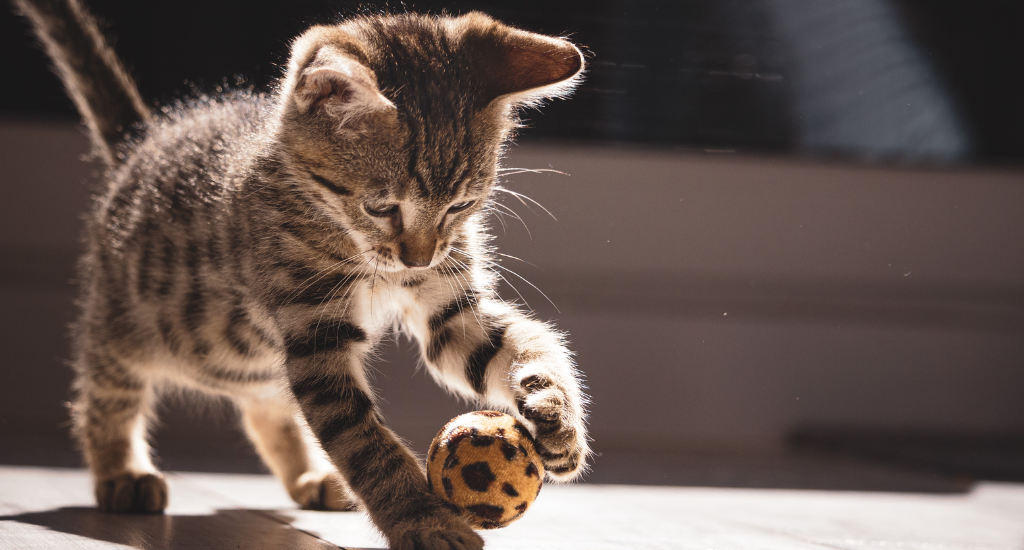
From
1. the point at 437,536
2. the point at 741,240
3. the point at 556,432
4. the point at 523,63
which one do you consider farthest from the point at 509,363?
the point at 741,240

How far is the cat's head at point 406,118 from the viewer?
127 cm

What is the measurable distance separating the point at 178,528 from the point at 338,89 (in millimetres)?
680

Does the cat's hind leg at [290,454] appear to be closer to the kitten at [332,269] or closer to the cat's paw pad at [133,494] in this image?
the kitten at [332,269]

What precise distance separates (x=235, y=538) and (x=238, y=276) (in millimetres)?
467

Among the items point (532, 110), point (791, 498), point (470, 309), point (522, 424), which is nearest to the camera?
point (522, 424)

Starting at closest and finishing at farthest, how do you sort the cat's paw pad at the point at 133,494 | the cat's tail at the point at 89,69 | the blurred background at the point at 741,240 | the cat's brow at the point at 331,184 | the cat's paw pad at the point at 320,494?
the cat's brow at the point at 331,184 → the cat's paw pad at the point at 133,494 → the cat's paw pad at the point at 320,494 → the cat's tail at the point at 89,69 → the blurred background at the point at 741,240

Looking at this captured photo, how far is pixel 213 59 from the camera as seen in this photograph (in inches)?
95.3

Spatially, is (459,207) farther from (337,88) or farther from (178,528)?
(178,528)

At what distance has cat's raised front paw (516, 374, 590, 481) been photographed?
1173mm

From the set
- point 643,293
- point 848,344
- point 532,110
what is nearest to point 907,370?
point 848,344

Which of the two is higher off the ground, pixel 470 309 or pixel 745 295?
pixel 470 309

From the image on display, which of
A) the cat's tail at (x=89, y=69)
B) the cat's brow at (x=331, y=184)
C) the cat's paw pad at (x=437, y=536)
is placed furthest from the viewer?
the cat's tail at (x=89, y=69)

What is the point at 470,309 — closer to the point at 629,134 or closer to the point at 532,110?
the point at 532,110

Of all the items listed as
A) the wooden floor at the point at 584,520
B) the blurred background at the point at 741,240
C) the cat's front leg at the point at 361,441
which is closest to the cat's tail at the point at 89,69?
the blurred background at the point at 741,240
